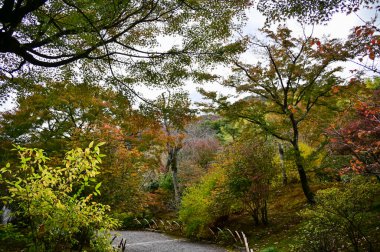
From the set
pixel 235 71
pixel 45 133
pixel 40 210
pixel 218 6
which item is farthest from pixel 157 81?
pixel 45 133

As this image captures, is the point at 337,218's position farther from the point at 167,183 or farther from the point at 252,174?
the point at 167,183

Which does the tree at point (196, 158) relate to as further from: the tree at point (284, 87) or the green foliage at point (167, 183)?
the tree at point (284, 87)

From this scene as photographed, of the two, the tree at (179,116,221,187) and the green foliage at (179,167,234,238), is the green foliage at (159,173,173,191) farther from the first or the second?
the green foliage at (179,167,234,238)

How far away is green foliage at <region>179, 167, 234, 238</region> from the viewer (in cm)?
1004

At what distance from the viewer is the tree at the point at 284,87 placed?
937 cm

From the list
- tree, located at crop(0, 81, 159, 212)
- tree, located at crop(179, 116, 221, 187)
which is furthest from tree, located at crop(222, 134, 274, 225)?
tree, located at crop(179, 116, 221, 187)

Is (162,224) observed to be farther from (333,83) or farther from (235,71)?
(333,83)

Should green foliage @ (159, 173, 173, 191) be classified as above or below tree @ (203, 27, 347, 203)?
below

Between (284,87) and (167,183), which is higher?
(284,87)

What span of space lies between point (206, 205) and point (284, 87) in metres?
4.89

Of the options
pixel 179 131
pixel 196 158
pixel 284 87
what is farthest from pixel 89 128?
pixel 196 158

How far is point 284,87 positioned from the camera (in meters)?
9.91

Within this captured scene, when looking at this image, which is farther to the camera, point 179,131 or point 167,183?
point 167,183

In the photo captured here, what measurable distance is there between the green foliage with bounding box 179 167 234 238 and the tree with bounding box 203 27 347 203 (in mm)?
2358
